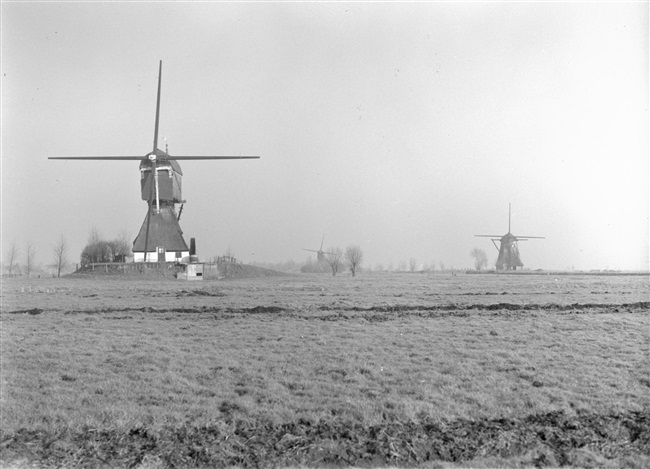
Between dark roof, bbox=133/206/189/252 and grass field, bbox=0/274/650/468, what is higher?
dark roof, bbox=133/206/189/252

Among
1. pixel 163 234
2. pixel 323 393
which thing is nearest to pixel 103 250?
pixel 163 234

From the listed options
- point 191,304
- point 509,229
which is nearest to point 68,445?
point 191,304

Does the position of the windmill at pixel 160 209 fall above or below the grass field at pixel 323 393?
above

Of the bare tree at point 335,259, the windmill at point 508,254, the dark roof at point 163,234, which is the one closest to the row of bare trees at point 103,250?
the dark roof at point 163,234

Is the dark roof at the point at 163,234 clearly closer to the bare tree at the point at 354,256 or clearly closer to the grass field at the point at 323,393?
the bare tree at the point at 354,256

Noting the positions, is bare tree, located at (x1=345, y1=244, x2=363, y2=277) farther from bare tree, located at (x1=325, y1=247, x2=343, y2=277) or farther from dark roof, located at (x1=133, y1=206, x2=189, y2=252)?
dark roof, located at (x1=133, y1=206, x2=189, y2=252)

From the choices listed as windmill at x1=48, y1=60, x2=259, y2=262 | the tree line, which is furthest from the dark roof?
the tree line
